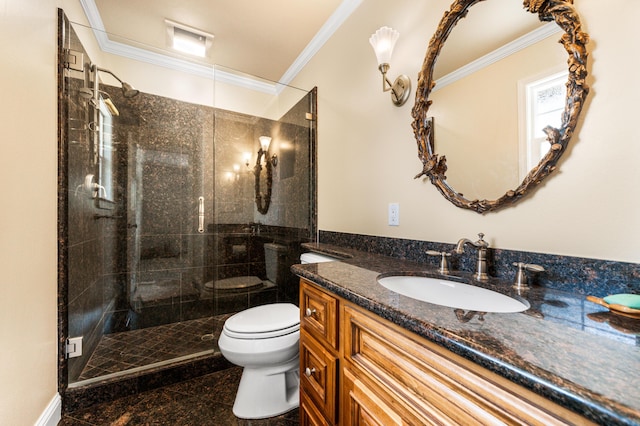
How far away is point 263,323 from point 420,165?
3.92ft

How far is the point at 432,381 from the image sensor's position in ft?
1.87

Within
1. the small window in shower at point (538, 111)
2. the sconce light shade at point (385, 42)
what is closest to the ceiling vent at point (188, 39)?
the sconce light shade at point (385, 42)

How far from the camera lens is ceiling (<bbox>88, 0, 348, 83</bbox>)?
1.92 meters

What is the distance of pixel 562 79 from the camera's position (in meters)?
0.84

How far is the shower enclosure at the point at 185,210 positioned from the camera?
82.6 inches

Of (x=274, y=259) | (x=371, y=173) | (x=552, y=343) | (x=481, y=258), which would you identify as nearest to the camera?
(x=552, y=343)

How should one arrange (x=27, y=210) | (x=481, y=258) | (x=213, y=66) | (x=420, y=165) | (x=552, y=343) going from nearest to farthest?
(x=552, y=343), (x=481, y=258), (x=27, y=210), (x=420, y=165), (x=213, y=66)

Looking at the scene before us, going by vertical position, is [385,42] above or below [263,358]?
above

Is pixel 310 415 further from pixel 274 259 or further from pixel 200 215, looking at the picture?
pixel 200 215

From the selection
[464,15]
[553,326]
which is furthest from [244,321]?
[464,15]

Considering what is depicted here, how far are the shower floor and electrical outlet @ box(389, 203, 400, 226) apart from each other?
1575 millimetres

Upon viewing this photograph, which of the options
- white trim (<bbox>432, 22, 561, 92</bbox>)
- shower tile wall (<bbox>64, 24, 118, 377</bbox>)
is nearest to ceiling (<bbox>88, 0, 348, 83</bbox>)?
shower tile wall (<bbox>64, 24, 118, 377</bbox>)

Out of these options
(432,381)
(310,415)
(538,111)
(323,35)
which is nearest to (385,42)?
(538,111)

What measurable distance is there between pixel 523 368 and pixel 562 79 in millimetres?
918
